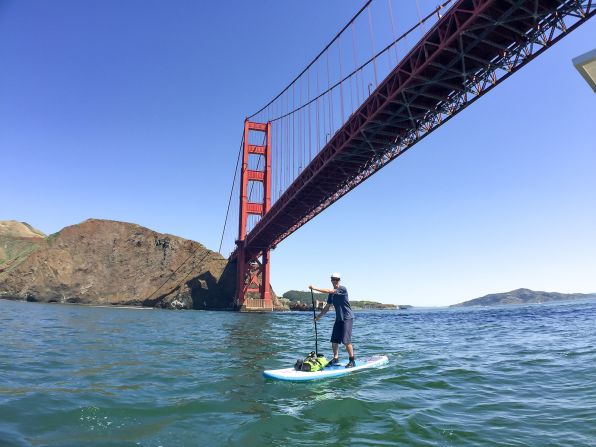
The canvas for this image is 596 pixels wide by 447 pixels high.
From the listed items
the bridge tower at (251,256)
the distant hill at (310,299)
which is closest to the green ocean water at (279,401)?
the bridge tower at (251,256)

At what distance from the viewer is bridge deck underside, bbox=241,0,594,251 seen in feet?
51.6

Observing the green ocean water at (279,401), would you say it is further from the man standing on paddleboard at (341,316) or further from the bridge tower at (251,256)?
the bridge tower at (251,256)

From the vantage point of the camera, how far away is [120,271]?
72.1 meters

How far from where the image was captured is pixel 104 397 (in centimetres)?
581

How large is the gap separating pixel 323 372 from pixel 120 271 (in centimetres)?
7217

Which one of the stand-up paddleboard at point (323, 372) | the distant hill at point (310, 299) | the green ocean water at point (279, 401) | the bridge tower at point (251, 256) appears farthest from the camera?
the distant hill at point (310, 299)

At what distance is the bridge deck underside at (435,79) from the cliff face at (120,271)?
3822cm

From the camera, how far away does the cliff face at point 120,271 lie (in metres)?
65.4

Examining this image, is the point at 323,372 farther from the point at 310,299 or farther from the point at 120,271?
the point at 310,299

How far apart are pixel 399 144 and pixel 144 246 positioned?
200 ft

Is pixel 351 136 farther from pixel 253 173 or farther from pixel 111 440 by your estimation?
pixel 253 173

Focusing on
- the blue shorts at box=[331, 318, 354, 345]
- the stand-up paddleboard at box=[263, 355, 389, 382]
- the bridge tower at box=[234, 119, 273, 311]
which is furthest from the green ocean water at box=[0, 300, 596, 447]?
the bridge tower at box=[234, 119, 273, 311]

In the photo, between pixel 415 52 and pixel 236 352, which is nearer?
pixel 236 352

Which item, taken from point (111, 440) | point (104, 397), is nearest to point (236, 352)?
point (104, 397)
